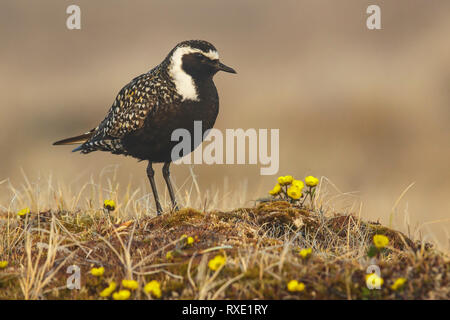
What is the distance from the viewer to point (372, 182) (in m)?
12.6

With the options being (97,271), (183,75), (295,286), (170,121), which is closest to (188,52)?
(183,75)

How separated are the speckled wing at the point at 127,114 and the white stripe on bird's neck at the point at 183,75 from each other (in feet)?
0.86

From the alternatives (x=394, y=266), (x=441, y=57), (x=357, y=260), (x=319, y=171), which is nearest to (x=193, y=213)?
(x=357, y=260)

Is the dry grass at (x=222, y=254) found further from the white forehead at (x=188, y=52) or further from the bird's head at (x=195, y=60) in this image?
the white forehead at (x=188, y=52)

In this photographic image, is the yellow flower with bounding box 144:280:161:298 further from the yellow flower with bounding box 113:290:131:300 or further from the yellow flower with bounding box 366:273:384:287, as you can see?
the yellow flower with bounding box 366:273:384:287

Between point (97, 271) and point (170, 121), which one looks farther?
point (170, 121)

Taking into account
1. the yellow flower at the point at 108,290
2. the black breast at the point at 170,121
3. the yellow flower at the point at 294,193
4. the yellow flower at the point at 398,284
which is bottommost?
the yellow flower at the point at 108,290

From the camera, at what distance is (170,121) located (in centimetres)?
631

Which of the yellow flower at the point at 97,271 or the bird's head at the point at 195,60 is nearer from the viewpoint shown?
the yellow flower at the point at 97,271

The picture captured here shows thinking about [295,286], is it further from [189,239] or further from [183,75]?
[183,75]

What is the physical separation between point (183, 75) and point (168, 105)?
42cm

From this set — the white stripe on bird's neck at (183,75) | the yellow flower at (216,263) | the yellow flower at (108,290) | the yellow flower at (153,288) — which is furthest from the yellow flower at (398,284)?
the white stripe on bird's neck at (183,75)

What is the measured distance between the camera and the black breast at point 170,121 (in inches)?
248
